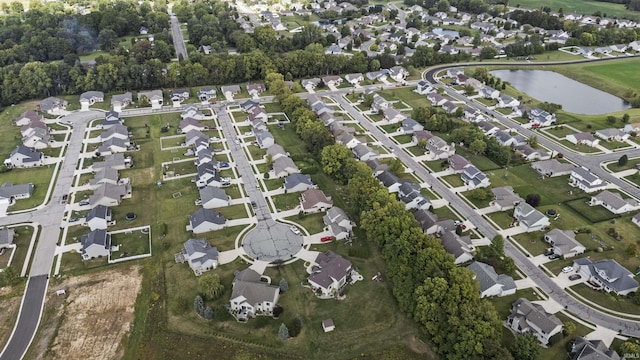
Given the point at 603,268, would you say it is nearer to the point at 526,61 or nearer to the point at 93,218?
the point at 93,218

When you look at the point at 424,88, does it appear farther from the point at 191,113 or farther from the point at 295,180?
the point at 191,113

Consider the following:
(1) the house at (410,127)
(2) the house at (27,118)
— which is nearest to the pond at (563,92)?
(1) the house at (410,127)

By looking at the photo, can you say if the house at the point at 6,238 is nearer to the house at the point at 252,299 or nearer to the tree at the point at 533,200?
the house at the point at 252,299

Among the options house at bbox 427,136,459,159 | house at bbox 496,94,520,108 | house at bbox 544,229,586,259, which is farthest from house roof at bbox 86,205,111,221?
house at bbox 496,94,520,108

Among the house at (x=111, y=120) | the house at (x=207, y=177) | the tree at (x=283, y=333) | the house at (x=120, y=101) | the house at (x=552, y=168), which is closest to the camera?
the tree at (x=283, y=333)

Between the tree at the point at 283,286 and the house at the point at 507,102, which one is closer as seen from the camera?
the tree at the point at 283,286

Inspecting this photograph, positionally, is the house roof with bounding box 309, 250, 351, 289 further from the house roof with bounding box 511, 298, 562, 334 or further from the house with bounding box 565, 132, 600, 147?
the house with bounding box 565, 132, 600, 147

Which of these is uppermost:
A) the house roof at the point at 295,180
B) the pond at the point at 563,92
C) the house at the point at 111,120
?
the house at the point at 111,120
